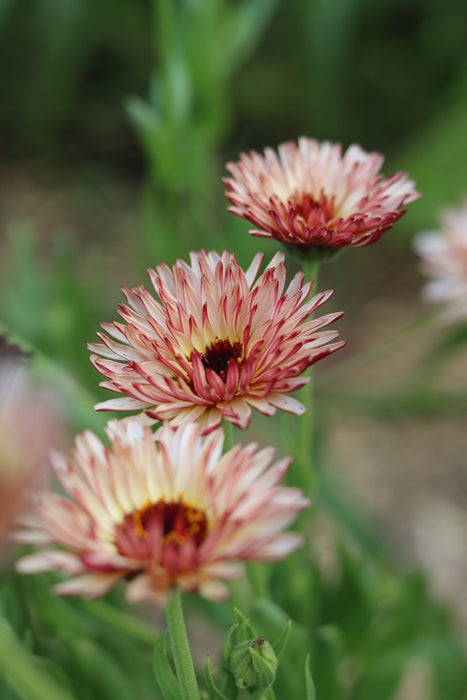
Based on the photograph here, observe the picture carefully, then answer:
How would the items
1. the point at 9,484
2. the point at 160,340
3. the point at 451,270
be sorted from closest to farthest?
the point at 9,484 → the point at 160,340 → the point at 451,270

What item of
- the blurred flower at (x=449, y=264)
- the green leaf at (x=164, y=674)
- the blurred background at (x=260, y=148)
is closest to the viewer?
the green leaf at (x=164, y=674)

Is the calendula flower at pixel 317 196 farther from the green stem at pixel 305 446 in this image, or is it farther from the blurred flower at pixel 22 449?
the blurred flower at pixel 22 449

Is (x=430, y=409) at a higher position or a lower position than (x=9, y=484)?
higher

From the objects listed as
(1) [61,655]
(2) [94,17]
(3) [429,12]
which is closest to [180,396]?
(1) [61,655]

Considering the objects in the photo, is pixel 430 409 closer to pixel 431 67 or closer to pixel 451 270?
pixel 451 270

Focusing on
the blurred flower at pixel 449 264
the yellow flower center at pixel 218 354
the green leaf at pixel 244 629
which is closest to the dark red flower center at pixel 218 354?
the yellow flower center at pixel 218 354
